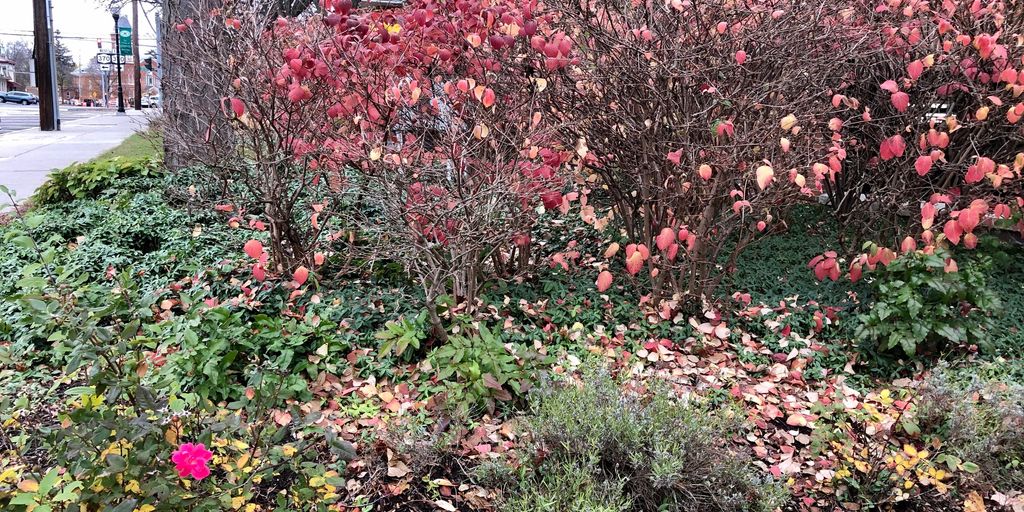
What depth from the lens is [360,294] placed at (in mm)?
3955

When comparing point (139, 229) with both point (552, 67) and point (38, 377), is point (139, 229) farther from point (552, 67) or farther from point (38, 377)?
point (552, 67)

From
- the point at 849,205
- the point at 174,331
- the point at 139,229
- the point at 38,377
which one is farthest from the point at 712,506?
the point at 139,229

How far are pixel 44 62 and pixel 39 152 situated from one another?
202 inches

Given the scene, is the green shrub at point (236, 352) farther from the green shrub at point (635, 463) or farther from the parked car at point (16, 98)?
the parked car at point (16, 98)

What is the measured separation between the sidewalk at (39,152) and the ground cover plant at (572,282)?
4869 mm

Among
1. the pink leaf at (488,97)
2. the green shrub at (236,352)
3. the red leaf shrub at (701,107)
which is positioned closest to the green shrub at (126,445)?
the green shrub at (236,352)

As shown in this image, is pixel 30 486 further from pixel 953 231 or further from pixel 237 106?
pixel 953 231

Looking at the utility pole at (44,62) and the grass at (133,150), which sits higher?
the utility pole at (44,62)

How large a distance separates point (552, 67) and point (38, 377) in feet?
10.2

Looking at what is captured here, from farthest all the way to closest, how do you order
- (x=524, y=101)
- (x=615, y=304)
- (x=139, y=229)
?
(x=139, y=229) → (x=615, y=304) → (x=524, y=101)

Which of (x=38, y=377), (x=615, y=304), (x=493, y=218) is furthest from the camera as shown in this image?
(x=615, y=304)

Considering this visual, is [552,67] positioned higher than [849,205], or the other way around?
[552,67]

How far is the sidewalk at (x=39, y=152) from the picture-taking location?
914 centimetres

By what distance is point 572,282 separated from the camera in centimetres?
427
